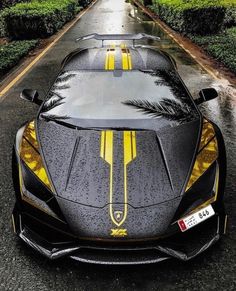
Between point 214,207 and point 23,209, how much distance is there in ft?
5.06

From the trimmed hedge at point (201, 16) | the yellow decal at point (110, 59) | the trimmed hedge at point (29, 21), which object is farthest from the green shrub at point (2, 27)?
the yellow decal at point (110, 59)

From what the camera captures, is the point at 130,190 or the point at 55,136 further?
the point at 55,136

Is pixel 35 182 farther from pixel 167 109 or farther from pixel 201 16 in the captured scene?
pixel 201 16

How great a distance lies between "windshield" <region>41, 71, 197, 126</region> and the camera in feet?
13.6

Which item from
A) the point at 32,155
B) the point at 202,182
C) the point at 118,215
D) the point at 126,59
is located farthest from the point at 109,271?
the point at 126,59

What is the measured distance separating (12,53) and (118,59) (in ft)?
28.6

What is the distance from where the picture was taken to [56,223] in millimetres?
3199

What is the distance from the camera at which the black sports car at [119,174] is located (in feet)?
10.3

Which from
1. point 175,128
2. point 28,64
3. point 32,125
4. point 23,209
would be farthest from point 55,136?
point 28,64

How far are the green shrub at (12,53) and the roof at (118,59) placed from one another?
6.14m

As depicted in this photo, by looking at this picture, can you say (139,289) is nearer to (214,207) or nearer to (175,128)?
(214,207)

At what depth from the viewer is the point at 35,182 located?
344cm

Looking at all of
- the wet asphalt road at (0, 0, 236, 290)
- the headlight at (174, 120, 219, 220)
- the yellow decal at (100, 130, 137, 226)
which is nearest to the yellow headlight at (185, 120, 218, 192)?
the headlight at (174, 120, 219, 220)

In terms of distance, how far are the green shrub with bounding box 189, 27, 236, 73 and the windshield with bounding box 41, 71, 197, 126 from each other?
6.42 m
